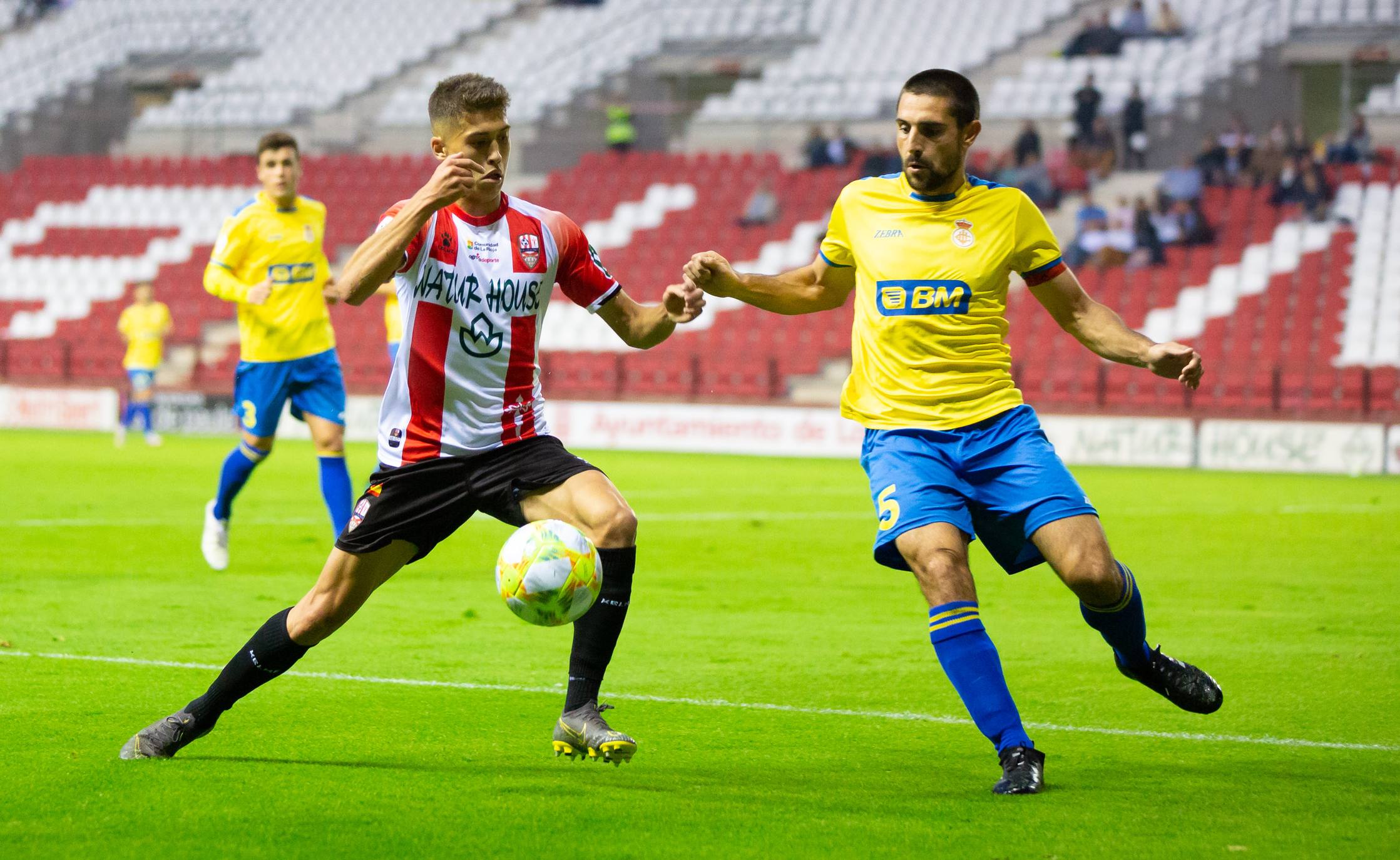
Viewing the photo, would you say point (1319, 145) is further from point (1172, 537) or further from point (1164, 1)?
point (1172, 537)

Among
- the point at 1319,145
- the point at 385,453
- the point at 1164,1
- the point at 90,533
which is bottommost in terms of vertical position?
the point at 90,533

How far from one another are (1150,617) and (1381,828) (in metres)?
4.63

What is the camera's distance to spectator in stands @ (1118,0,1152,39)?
101ft

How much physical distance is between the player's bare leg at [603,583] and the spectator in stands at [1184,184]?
23.2 meters

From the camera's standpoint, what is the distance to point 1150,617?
9414 millimetres

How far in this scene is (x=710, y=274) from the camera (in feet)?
19.1

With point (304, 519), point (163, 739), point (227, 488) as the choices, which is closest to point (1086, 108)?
point (304, 519)

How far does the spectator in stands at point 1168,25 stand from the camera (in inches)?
1217

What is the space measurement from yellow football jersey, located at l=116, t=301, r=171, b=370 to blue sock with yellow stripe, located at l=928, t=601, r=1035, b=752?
22.0 m

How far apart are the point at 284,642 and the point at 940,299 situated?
7.76 feet

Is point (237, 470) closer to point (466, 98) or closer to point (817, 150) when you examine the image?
point (466, 98)

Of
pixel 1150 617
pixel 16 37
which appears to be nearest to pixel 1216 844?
pixel 1150 617

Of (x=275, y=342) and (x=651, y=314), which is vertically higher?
(x=651, y=314)

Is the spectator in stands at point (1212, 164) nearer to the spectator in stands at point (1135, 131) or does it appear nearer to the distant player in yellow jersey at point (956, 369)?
the spectator in stands at point (1135, 131)
